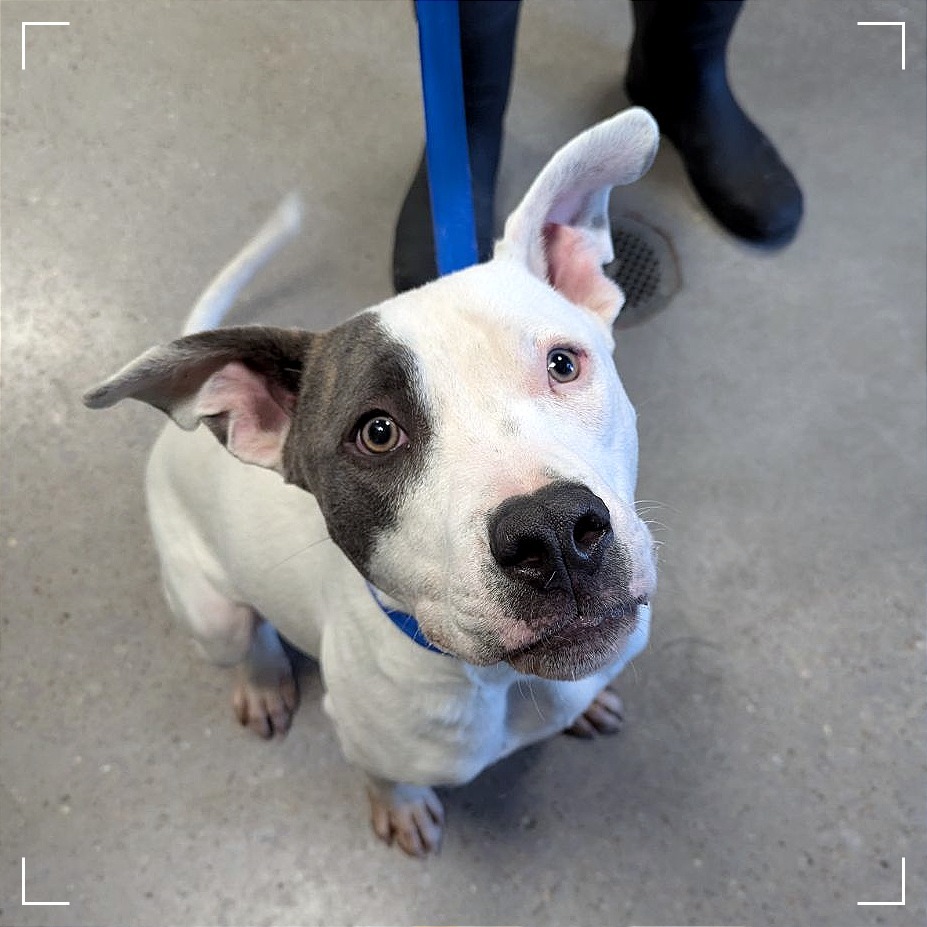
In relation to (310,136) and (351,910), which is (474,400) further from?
(310,136)

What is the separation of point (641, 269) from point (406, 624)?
5.54 feet

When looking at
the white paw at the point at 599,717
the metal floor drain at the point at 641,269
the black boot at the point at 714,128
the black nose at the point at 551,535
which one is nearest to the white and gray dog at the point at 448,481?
the black nose at the point at 551,535

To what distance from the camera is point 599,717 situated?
2.22 metres

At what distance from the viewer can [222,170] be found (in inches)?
117

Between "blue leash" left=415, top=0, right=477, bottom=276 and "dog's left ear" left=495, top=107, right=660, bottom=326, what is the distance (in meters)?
0.19

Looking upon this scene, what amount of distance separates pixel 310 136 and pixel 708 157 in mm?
1256

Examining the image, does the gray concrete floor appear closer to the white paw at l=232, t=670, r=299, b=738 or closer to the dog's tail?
the white paw at l=232, t=670, r=299, b=738

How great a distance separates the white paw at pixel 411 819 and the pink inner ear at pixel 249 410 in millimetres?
928

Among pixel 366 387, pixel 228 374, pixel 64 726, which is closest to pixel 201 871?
pixel 64 726

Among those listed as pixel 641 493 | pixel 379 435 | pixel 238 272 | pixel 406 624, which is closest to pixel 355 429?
pixel 379 435

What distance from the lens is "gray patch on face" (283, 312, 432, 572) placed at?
122 cm

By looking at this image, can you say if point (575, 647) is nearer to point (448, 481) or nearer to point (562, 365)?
point (448, 481)

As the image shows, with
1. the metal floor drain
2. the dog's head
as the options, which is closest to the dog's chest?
the dog's head

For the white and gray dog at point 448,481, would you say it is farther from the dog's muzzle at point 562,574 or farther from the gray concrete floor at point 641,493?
the gray concrete floor at point 641,493
